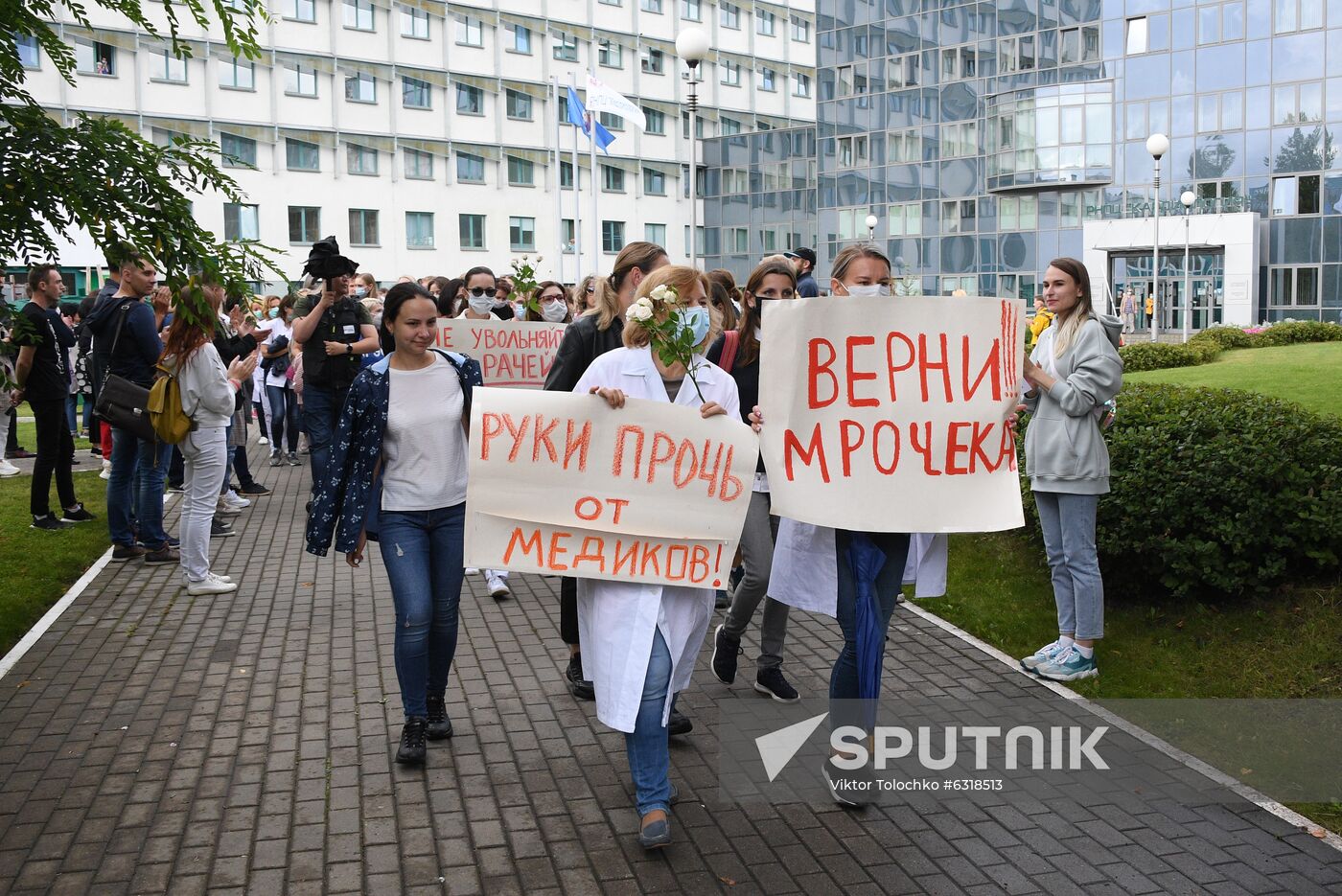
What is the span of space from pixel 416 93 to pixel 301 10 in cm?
670

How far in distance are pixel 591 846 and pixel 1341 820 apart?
280cm

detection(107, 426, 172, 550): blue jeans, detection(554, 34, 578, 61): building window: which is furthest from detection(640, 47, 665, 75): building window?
detection(107, 426, 172, 550): blue jeans

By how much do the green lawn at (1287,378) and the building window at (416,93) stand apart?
159 feet

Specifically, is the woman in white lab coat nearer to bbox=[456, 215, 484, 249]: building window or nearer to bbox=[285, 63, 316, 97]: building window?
bbox=[285, 63, 316, 97]: building window

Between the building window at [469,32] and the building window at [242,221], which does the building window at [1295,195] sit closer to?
the building window at [469,32]

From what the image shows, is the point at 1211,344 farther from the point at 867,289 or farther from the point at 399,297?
the point at 399,297

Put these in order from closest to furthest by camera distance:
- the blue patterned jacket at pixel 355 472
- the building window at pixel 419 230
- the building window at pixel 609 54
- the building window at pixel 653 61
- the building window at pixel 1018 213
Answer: the blue patterned jacket at pixel 355 472 < the building window at pixel 1018 213 < the building window at pixel 419 230 < the building window at pixel 609 54 < the building window at pixel 653 61

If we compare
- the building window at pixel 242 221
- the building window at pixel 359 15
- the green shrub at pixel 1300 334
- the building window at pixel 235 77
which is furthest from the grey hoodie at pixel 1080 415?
the building window at pixel 359 15

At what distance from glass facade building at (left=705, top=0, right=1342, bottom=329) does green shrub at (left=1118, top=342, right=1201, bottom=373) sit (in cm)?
2367

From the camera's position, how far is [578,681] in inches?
258

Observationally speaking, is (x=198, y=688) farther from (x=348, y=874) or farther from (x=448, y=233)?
(x=448, y=233)

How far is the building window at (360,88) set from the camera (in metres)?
61.4

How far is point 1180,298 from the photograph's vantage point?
5297 cm

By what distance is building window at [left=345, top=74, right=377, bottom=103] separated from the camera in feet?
202
